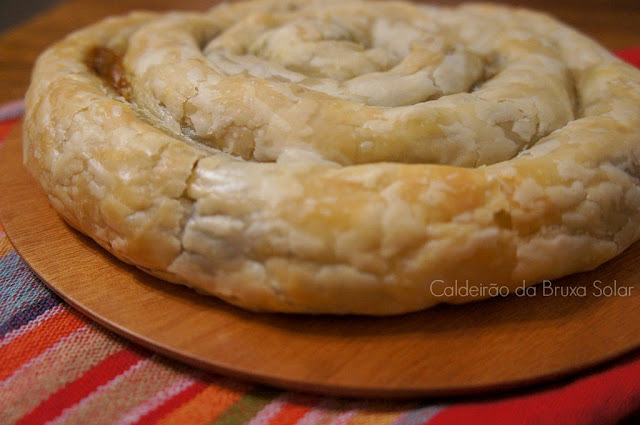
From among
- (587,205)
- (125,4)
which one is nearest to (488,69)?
(587,205)

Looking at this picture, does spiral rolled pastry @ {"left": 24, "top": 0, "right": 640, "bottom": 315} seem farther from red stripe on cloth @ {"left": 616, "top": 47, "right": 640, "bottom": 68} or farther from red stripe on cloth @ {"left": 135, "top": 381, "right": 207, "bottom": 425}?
red stripe on cloth @ {"left": 616, "top": 47, "right": 640, "bottom": 68}

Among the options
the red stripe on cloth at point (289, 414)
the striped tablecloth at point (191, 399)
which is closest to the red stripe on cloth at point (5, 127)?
the striped tablecloth at point (191, 399)

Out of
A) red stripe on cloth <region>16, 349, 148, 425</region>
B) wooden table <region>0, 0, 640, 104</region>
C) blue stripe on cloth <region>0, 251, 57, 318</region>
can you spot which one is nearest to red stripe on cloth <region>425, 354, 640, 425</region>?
red stripe on cloth <region>16, 349, 148, 425</region>

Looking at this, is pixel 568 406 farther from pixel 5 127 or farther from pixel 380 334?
pixel 5 127

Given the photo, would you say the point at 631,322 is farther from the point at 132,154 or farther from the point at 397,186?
the point at 132,154

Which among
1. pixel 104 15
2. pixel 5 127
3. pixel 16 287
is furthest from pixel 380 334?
pixel 104 15

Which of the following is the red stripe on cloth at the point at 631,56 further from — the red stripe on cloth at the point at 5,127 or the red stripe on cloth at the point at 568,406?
the red stripe on cloth at the point at 5,127
